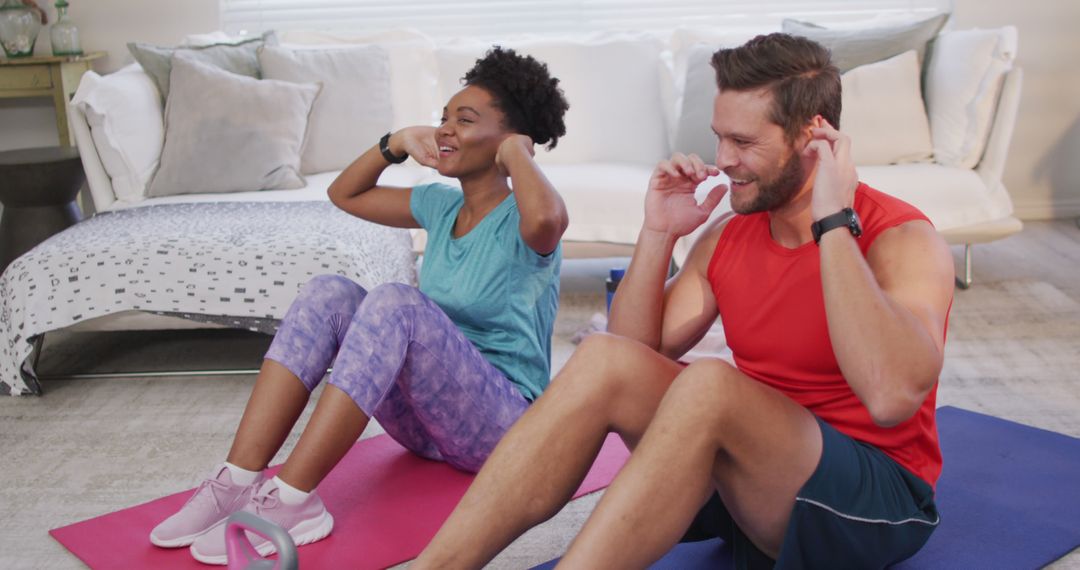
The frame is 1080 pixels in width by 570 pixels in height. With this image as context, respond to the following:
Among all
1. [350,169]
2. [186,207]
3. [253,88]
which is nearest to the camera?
[350,169]

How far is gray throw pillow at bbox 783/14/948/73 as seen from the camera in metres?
4.09

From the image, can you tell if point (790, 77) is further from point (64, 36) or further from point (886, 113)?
point (64, 36)

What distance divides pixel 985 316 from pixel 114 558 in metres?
2.65

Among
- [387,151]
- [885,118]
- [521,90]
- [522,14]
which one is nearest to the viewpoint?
[521,90]

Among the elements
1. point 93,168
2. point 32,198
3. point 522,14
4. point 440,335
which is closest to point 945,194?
point 522,14

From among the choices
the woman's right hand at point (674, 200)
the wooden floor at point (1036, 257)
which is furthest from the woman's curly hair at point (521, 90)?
the wooden floor at point (1036, 257)

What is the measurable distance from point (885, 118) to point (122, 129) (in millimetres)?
2473

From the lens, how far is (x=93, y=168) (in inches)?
148

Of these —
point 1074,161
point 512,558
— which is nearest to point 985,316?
point 1074,161

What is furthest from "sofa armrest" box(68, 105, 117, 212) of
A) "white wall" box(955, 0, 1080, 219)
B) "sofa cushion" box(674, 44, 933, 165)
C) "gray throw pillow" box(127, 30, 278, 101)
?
"white wall" box(955, 0, 1080, 219)

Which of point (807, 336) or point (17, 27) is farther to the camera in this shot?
point (17, 27)

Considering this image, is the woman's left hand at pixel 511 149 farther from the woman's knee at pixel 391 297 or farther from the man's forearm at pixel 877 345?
the man's forearm at pixel 877 345

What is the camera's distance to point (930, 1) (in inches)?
196

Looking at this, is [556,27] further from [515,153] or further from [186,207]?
[515,153]
